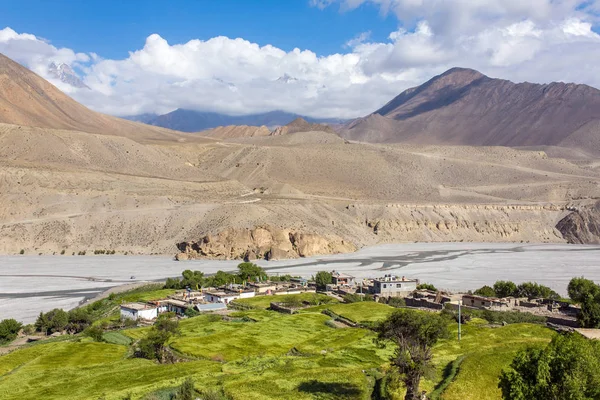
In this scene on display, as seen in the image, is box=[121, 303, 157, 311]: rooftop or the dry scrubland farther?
the dry scrubland

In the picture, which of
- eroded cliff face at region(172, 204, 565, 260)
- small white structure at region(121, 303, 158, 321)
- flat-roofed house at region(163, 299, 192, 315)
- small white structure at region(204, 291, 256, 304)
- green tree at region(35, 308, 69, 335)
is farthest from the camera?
eroded cliff face at region(172, 204, 565, 260)

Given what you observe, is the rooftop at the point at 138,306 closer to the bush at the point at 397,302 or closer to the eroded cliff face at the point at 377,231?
the bush at the point at 397,302

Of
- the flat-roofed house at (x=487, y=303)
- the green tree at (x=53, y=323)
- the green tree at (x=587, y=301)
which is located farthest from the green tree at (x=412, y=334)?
the green tree at (x=53, y=323)

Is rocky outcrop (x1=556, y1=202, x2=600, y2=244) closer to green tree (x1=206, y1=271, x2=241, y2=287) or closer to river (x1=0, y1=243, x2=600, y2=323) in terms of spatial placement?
river (x1=0, y1=243, x2=600, y2=323)

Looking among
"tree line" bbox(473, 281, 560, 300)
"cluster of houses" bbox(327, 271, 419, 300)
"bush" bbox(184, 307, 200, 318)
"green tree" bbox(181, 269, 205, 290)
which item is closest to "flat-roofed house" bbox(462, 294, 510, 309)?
"tree line" bbox(473, 281, 560, 300)

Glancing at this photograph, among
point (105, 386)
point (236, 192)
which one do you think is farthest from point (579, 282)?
→ point (236, 192)

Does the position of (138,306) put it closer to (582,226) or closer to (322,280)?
(322,280)
